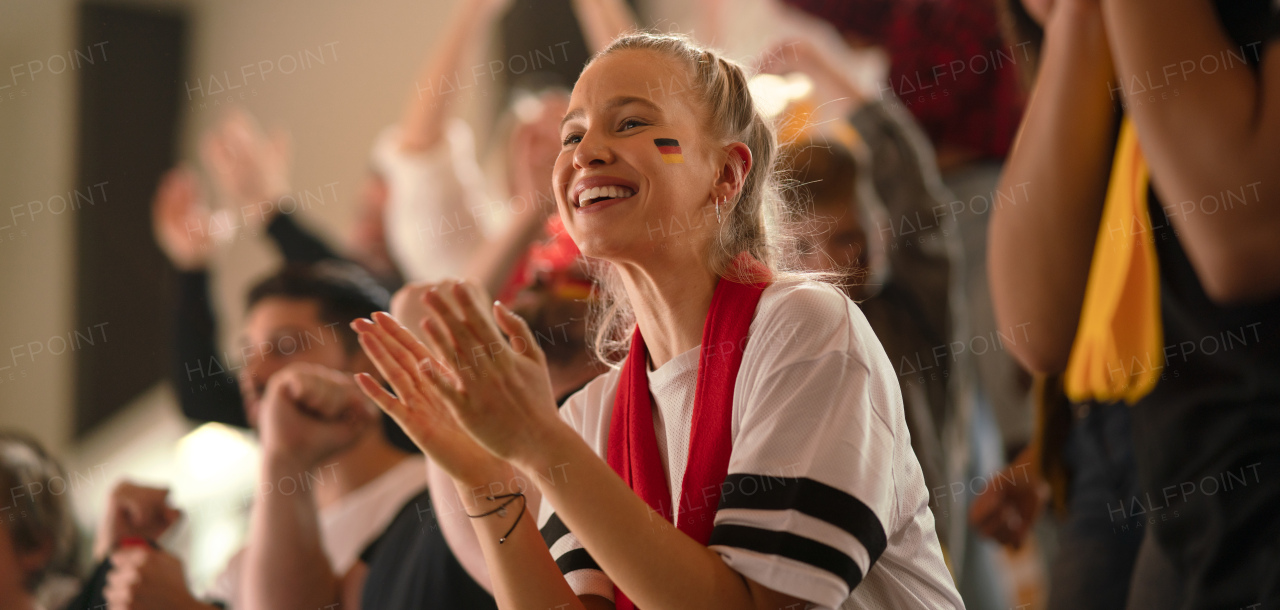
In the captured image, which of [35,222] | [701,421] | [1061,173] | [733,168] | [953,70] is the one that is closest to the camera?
[701,421]

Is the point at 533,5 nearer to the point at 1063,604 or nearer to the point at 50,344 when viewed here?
the point at 50,344

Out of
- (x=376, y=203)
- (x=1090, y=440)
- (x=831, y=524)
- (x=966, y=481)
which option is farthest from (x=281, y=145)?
(x=831, y=524)

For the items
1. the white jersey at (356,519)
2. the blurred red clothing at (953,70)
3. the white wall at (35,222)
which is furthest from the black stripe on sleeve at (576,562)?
the white wall at (35,222)

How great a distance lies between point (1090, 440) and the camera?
1263 millimetres

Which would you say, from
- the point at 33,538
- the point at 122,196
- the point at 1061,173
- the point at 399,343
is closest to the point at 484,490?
the point at 399,343

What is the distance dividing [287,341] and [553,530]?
3.67 feet

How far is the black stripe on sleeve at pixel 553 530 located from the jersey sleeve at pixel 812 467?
21cm

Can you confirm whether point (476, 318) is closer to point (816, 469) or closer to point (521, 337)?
point (521, 337)

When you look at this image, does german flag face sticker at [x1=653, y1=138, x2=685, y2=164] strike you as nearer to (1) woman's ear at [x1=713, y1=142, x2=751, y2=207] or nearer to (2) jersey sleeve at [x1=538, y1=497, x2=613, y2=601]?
(1) woman's ear at [x1=713, y1=142, x2=751, y2=207]

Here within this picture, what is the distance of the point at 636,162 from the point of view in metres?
0.77

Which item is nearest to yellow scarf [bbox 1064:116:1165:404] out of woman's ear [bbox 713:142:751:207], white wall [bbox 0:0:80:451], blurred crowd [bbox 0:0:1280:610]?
blurred crowd [bbox 0:0:1280:610]

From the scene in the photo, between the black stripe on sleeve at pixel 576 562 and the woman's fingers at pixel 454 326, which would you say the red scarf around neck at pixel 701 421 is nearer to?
the black stripe on sleeve at pixel 576 562

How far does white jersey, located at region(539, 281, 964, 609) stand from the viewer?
2.03 feet

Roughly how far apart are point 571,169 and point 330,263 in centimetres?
155
